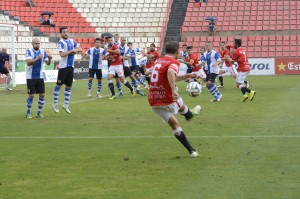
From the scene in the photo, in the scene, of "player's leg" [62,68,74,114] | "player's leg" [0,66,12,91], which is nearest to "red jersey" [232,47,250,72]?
"player's leg" [62,68,74,114]

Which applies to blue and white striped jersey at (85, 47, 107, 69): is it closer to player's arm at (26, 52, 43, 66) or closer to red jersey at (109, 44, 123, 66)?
red jersey at (109, 44, 123, 66)

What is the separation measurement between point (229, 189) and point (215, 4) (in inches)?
1988

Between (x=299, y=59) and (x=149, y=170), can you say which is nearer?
(x=149, y=170)

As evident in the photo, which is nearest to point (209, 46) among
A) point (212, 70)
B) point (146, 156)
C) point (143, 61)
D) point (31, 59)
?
point (212, 70)

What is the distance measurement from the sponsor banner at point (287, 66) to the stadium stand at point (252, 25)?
10.5 feet

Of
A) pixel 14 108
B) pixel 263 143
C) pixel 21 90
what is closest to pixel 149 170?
pixel 263 143

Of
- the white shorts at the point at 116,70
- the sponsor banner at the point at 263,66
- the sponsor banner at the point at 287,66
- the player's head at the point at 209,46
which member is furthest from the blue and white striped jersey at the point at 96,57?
the sponsor banner at the point at 287,66

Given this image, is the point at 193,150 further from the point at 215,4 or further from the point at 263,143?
the point at 215,4

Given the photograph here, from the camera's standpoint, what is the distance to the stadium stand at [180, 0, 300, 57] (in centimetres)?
5459

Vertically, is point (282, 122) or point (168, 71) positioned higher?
point (168, 71)

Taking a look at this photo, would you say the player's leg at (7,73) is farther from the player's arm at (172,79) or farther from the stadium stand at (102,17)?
the player's arm at (172,79)

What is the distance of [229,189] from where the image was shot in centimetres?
971

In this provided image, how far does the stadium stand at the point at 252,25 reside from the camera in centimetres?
5459

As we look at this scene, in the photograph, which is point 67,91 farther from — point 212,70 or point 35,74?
point 212,70
